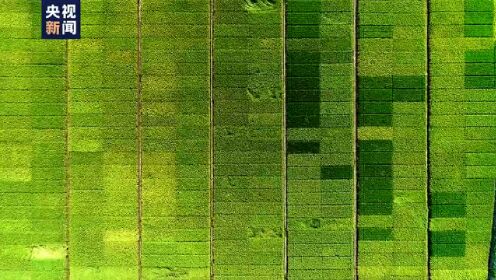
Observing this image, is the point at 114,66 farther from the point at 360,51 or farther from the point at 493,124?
the point at 493,124

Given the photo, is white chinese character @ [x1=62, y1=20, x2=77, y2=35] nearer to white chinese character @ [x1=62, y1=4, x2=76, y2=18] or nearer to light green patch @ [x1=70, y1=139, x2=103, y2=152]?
white chinese character @ [x1=62, y1=4, x2=76, y2=18]

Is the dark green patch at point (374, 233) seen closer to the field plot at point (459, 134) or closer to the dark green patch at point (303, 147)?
the field plot at point (459, 134)

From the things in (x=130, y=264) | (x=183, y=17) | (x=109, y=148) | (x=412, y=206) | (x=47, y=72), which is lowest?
(x=130, y=264)

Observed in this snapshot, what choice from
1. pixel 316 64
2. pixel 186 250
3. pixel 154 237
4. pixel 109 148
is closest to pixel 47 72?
pixel 109 148

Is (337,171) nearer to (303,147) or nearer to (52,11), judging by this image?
(303,147)

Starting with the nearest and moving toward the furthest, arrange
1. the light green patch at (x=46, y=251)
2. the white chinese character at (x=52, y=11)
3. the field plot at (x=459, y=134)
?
the white chinese character at (x=52, y=11) < the field plot at (x=459, y=134) < the light green patch at (x=46, y=251)

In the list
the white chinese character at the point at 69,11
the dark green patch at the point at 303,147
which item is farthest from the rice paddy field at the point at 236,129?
the white chinese character at the point at 69,11

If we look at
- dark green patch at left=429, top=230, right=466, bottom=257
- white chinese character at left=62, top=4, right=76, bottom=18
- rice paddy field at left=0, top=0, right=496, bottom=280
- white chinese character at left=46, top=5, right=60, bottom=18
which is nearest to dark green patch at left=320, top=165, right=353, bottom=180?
rice paddy field at left=0, top=0, right=496, bottom=280
